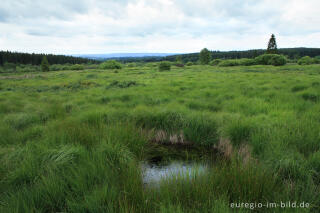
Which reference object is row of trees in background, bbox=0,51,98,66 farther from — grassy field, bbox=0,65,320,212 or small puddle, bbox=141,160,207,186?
small puddle, bbox=141,160,207,186

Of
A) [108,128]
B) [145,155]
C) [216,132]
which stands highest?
[108,128]

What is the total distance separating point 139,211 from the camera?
86.6 inches

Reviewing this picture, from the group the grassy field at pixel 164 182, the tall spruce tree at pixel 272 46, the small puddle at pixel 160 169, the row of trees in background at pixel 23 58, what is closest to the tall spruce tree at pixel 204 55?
the tall spruce tree at pixel 272 46

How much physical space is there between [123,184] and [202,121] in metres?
3.36

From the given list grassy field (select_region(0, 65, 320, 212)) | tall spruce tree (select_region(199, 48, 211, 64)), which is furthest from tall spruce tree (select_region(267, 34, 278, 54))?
grassy field (select_region(0, 65, 320, 212))

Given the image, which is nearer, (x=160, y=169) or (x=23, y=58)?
(x=160, y=169)

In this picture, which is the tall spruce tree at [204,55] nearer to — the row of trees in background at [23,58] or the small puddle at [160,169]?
the small puddle at [160,169]

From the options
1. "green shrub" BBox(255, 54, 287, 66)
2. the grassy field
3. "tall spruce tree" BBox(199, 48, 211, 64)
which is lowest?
the grassy field

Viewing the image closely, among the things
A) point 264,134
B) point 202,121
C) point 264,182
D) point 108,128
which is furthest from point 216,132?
point 108,128

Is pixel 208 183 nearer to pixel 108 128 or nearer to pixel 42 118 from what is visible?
pixel 108 128

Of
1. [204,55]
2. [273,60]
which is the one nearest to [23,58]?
[204,55]

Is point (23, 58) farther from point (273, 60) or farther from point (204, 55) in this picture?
point (273, 60)

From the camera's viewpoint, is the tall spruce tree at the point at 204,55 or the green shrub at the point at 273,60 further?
the tall spruce tree at the point at 204,55

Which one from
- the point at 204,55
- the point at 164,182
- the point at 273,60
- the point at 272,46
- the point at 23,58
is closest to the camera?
the point at 164,182
